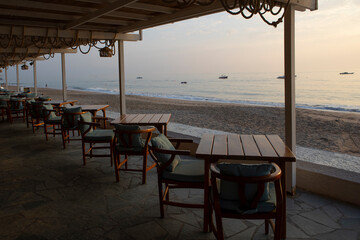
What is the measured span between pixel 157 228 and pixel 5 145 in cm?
451

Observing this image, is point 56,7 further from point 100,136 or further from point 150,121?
point 150,121

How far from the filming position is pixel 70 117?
506 centimetres

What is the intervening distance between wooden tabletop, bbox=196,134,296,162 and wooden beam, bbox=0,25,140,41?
364 centimetres

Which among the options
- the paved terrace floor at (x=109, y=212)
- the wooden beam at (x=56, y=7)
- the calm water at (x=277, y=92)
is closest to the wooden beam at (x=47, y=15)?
the wooden beam at (x=56, y=7)

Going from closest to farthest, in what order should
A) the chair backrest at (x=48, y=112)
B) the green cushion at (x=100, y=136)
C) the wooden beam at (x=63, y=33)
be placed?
the green cushion at (x=100, y=136) < the wooden beam at (x=63, y=33) < the chair backrest at (x=48, y=112)

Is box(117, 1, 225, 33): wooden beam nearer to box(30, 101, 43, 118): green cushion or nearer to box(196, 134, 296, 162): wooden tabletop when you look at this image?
box(196, 134, 296, 162): wooden tabletop

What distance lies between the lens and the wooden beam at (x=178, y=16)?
3.65 m

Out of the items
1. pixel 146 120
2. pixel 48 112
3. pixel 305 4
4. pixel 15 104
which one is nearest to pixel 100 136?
pixel 146 120

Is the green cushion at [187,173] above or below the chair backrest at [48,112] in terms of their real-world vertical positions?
below

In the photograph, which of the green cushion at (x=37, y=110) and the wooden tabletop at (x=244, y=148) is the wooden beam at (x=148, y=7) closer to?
the wooden tabletop at (x=244, y=148)

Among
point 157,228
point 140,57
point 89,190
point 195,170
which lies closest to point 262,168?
point 195,170

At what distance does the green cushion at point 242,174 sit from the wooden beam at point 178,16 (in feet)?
7.56

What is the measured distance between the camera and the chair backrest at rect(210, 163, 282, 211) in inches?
70.7

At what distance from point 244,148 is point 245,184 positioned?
0.62 metres
